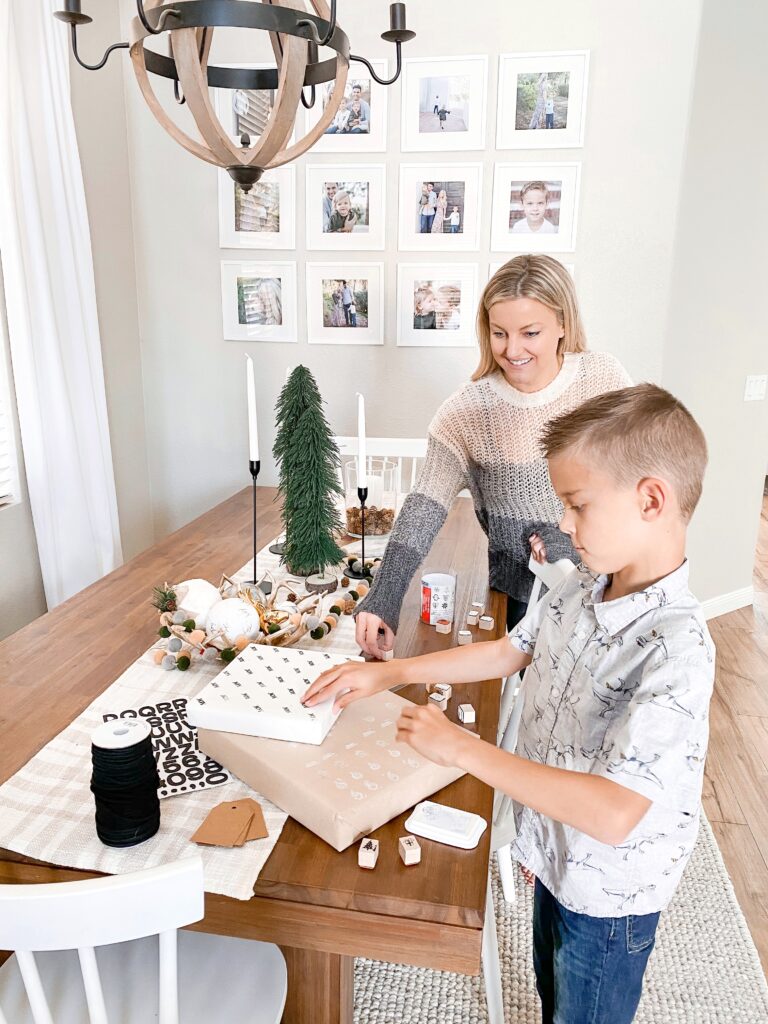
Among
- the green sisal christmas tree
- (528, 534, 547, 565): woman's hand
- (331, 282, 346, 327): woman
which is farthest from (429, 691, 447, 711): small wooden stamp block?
(331, 282, 346, 327): woman

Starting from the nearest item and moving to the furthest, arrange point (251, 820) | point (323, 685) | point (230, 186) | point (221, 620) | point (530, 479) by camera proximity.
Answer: point (251, 820)
point (323, 685)
point (221, 620)
point (530, 479)
point (230, 186)

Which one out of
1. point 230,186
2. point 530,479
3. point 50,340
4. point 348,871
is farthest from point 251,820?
point 230,186

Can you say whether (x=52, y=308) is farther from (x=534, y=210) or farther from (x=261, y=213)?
(x=534, y=210)

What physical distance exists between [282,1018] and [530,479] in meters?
1.07

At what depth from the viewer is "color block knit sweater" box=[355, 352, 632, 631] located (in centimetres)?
158

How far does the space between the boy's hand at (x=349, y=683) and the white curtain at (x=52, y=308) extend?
1842mm

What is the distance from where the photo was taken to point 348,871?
0.85 meters

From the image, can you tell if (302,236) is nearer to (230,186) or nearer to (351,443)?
(230,186)

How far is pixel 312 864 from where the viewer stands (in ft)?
2.81

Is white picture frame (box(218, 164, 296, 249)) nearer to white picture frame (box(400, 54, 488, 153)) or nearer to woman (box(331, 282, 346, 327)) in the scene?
woman (box(331, 282, 346, 327))

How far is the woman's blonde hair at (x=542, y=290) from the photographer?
4.93 feet

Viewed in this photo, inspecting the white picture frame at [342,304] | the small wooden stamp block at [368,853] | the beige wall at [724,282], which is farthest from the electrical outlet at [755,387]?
the small wooden stamp block at [368,853]

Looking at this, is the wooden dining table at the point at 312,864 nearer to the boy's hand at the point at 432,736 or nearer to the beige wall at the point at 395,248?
the boy's hand at the point at 432,736

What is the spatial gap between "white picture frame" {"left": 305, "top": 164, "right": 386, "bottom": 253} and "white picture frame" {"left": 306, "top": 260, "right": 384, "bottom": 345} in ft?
0.26
